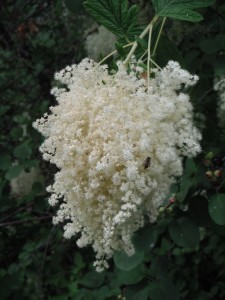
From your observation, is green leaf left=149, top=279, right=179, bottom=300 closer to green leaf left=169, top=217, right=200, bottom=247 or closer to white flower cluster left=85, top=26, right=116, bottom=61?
green leaf left=169, top=217, right=200, bottom=247

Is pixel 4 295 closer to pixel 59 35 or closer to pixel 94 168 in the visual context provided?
pixel 94 168

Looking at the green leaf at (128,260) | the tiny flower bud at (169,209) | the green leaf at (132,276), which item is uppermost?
the tiny flower bud at (169,209)

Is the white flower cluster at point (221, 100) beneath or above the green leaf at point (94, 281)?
above

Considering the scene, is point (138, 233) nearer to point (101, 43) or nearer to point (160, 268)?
point (160, 268)

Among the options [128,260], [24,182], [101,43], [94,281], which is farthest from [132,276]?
[24,182]

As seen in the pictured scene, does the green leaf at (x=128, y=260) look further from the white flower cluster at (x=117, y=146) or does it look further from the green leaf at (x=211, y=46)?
the green leaf at (x=211, y=46)

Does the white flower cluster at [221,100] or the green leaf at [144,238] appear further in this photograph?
the white flower cluster at [221,100]

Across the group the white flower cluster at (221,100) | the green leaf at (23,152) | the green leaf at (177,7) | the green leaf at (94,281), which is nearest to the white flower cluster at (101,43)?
the green leaf at (23,152)
